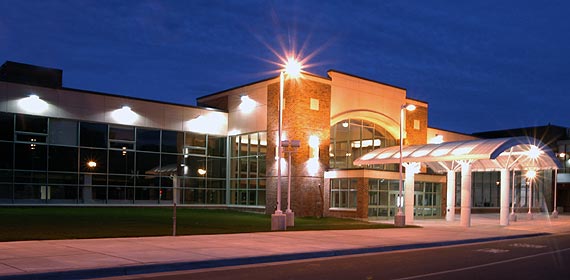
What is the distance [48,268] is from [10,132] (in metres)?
24.1

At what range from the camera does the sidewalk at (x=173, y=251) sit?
11734 millimetres

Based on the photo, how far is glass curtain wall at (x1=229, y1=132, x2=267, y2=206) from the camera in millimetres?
39094

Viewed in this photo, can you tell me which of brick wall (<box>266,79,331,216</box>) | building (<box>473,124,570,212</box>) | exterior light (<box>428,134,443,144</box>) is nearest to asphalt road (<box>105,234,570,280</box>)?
brick wall (<box>266,79,331,216</box>)

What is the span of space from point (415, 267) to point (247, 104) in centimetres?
2738

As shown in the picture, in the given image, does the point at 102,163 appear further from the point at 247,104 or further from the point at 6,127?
the point at 247,104

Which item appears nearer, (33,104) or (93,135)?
(33,104)

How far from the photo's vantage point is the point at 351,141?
41500 mm

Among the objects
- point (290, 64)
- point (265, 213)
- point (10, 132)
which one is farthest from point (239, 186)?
point (290, 64)

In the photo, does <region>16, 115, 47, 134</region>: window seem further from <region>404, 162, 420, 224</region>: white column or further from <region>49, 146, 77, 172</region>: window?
<region>404, 162, 420, 224</region>: white column

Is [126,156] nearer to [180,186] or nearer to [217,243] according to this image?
[180,186]

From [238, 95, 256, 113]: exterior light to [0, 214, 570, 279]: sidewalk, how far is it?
713 inches

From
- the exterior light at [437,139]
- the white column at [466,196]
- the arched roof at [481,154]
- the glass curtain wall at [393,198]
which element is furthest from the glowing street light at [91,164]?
the exterior light at [437,139]

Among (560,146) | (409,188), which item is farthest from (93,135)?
(560,146)

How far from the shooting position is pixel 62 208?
3441 centimetres
